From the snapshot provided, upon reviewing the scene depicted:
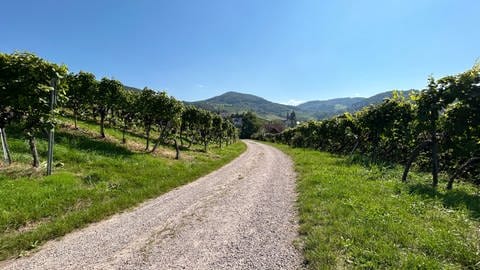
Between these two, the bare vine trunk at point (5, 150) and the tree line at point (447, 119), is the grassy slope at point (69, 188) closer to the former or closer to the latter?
the bare vine trunk at point (5, 150)

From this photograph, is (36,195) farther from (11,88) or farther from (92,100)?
(92,100)

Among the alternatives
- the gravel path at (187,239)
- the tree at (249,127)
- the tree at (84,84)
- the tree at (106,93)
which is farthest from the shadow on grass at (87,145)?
the tree at (249,127)

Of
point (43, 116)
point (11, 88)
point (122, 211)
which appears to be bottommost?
point (122, 211)

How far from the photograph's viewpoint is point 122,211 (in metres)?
11.7

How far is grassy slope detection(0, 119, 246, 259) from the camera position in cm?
932

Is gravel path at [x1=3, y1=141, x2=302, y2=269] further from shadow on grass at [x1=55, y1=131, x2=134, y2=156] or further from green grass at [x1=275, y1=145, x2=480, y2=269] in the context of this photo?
shadow on grass at [x1=55, y1=131, x2=134, y2=156]

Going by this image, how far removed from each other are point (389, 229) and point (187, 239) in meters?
5.84

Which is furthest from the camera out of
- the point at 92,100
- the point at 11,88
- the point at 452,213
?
the point at 92,100

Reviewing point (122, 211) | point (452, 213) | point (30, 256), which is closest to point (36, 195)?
point (122, 211)

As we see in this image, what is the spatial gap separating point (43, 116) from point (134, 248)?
34.9 feet

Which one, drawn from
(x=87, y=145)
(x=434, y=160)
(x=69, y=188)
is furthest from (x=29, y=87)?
(x=434, y=160)

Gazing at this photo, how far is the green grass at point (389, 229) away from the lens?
6312 mm

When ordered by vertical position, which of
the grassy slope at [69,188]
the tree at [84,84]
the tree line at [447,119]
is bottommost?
the grassy slope at [69,188]

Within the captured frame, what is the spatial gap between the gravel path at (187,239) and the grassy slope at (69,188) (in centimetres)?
87
